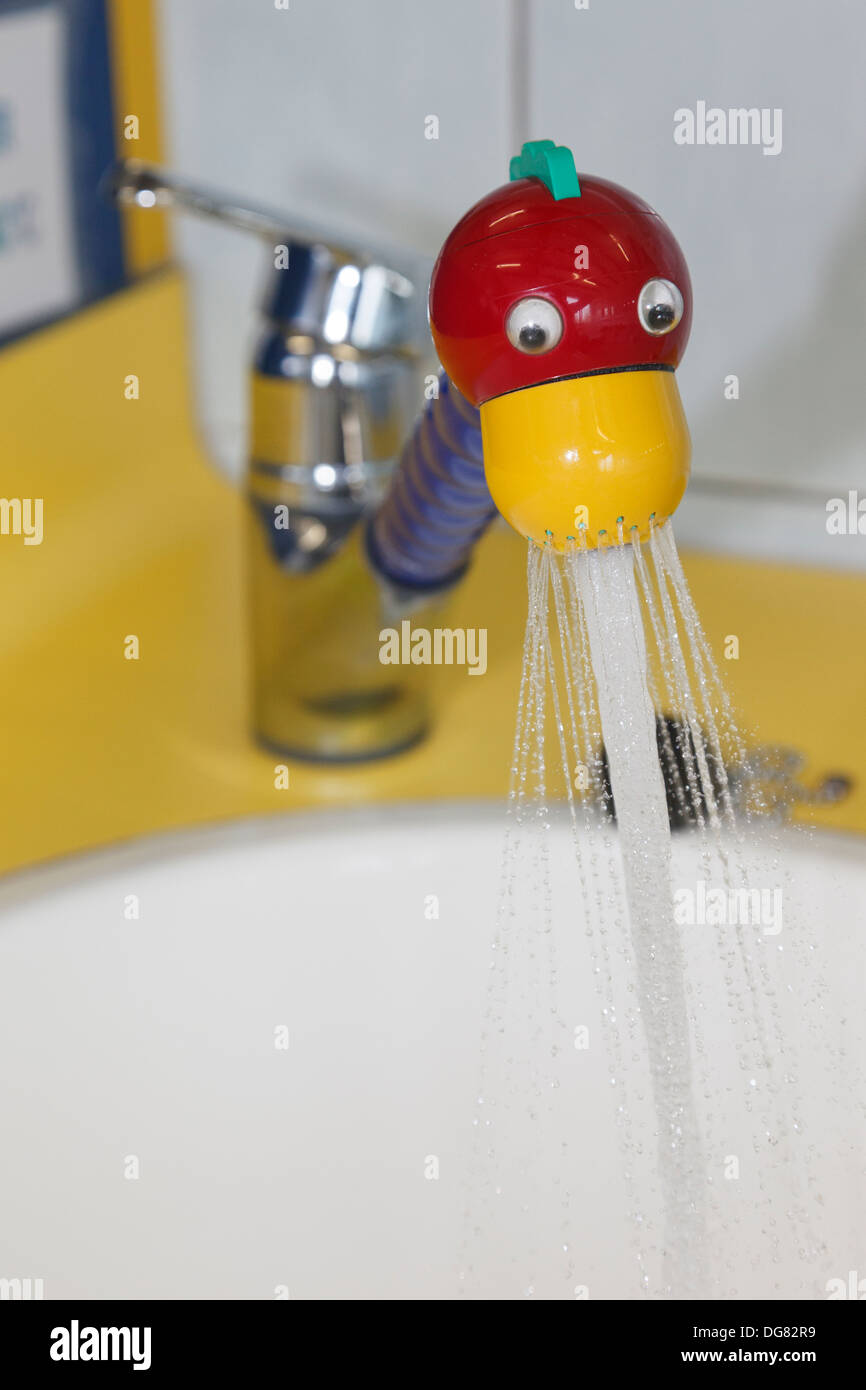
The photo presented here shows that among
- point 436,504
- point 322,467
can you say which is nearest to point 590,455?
point 436,504

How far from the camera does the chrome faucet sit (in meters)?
0.52

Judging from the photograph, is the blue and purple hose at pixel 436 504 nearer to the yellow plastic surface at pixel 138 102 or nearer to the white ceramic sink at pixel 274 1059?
the white ceramic sink at pixel 274 1059

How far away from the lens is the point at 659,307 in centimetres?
34

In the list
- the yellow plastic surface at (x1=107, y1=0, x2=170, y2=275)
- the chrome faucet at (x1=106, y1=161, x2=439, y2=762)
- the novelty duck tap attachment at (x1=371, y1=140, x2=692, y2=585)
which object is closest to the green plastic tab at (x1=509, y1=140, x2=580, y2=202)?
the novelty duck tap attachment at (x1=371, y1=140, x2=692, y2=585)

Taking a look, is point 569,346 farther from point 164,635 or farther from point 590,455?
point 164,635

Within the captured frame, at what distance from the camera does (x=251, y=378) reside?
0.55m

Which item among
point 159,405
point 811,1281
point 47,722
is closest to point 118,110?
point 159,405

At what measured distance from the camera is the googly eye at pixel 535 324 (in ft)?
1.07

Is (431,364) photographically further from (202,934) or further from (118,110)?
(202,934)

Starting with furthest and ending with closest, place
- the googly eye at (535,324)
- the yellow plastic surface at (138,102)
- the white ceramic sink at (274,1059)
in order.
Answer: the yellow plastic surface at (138,102) → the white ceramic sink at (274,1059) → the googly eye at (535,324)

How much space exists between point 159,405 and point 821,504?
1.02 feet

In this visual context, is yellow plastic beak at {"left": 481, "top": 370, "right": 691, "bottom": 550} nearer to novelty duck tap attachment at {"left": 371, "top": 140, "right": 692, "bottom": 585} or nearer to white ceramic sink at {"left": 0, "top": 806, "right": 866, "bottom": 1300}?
novelty duck tap attachment at {"left": 371, "top": 140, "right": 692, "bottom": 585}

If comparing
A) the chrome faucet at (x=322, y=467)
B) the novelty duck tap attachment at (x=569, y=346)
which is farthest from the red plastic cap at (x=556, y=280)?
the chrome faucet at (x=322, y=467)

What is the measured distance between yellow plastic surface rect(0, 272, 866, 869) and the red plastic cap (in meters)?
0.26
